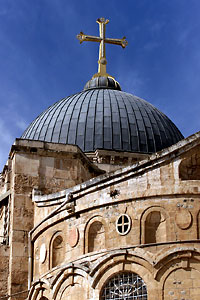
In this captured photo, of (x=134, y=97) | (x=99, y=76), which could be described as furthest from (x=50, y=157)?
(x=99, y=76)

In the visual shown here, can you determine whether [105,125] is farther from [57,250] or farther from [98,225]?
[98,225]

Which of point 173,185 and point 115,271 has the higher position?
point 173,185

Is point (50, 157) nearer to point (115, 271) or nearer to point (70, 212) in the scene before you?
point (70, 212)

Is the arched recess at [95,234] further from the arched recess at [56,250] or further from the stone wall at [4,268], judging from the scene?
the stone wall at [4,268]

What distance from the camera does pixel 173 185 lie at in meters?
28.1

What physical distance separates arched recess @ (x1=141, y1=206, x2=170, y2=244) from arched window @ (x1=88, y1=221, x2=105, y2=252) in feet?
6.34

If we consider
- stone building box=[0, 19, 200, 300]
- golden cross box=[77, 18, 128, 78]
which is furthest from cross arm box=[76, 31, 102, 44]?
stone building box=[0, 19, 200, 300]

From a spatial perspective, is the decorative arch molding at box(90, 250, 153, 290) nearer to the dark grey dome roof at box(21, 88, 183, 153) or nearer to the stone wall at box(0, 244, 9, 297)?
the stone wall at box(0, 244, 9, 297)

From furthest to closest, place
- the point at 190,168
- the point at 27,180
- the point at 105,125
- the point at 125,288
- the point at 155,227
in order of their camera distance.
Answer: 1. the point at 105,125
2. the point at 27,180
3. the point at 190,168
4. the point at 155,227
5. the point at 125,288

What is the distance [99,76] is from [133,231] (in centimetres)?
2306

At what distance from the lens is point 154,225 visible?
1105 inches

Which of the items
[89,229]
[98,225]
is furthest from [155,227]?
[89,229]

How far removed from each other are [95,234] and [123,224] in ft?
5.26

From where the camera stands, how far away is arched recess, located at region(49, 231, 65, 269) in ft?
101
